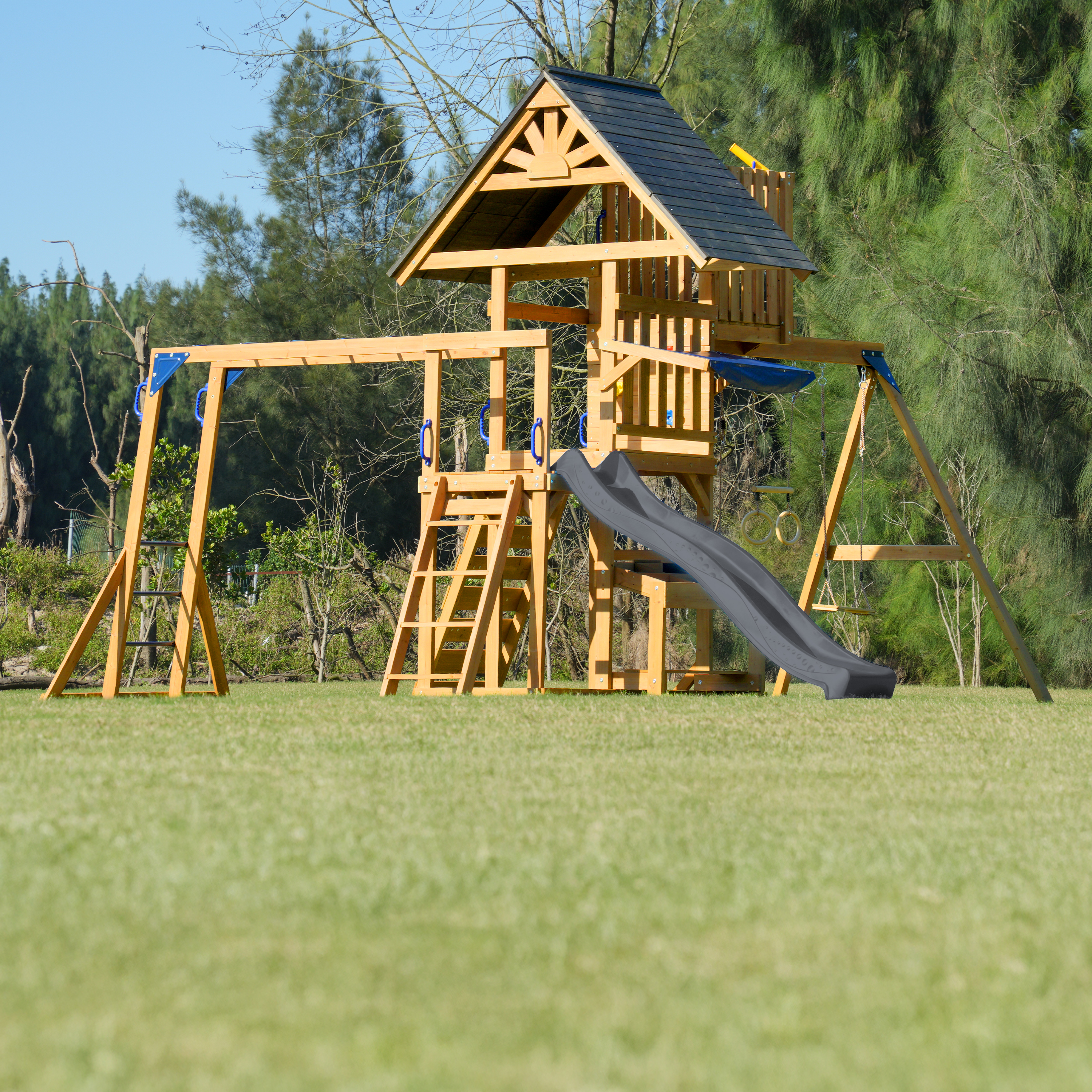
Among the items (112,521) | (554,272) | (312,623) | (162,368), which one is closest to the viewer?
(162,368)

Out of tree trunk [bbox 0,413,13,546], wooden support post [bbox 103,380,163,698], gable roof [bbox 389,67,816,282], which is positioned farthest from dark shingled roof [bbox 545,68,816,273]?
tree trunk [bbox 0,413,13,546]

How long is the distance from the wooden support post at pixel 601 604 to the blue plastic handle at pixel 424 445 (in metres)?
1.20

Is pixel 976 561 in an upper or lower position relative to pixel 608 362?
lower

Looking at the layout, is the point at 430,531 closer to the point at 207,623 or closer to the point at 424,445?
the point at 424,445

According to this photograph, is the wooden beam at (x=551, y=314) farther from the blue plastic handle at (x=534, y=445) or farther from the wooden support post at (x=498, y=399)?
the blue plastic handle at (x=534, y=445)

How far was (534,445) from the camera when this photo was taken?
32.1ft

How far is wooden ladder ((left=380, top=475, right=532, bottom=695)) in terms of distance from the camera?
9359 millimetres

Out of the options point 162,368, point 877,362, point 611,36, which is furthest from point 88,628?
point 611,36

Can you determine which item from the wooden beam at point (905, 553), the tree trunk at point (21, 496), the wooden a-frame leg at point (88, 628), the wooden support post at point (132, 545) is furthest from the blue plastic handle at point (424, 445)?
the tree trunk at point (21, 496)

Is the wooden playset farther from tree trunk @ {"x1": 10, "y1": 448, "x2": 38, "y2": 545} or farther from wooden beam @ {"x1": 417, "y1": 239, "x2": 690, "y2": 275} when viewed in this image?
tree trunk @ {"x1": 10, "y1": 448, "x2": 38, "y2": 545}

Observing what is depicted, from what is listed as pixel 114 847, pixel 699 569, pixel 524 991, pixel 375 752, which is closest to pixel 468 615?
pixel 699 569

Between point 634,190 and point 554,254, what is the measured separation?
29.3 inches

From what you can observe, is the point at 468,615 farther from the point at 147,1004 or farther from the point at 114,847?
the point at 147,1004

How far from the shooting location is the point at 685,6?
18875 mm
